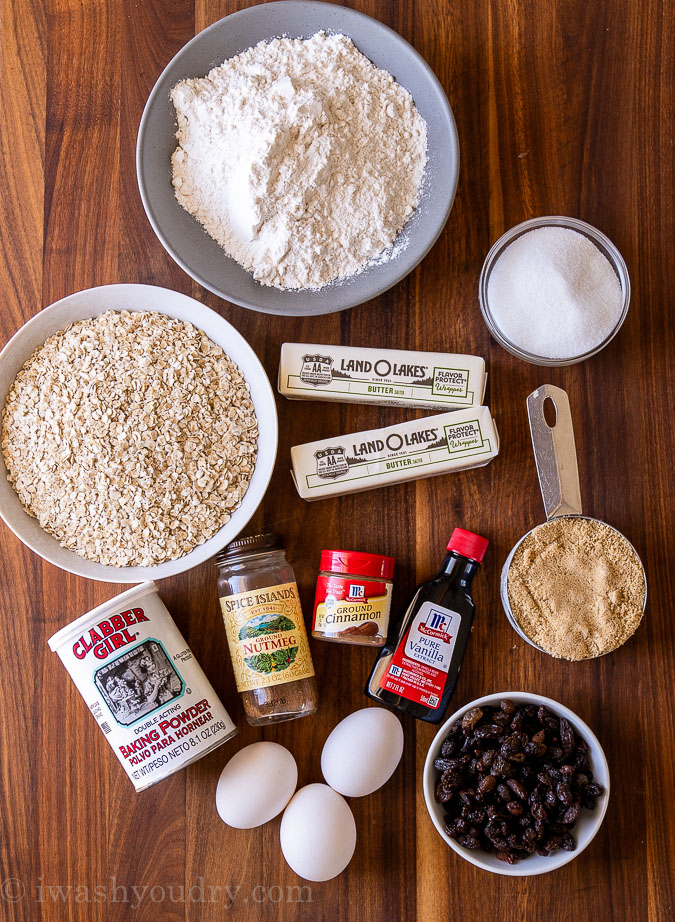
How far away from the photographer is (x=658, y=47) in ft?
3.39

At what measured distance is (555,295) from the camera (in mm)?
955

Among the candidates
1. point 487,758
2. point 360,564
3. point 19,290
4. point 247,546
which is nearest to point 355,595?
point 360,564

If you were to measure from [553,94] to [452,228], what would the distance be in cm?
25

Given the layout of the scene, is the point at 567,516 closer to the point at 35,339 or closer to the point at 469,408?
the point at 469,408

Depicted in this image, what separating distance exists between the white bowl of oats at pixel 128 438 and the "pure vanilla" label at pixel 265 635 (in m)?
0.09

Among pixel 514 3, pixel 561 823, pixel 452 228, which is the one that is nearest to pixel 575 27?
pixel 514 3

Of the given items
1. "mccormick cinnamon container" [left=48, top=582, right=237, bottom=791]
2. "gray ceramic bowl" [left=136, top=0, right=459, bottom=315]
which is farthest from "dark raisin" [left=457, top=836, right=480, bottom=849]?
"gray ceramic bowl" [left=136, top=0, right=459, bottom=315]

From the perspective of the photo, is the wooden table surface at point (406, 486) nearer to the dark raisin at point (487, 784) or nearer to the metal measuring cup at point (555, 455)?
the metal measuring cup at point (555, 455)

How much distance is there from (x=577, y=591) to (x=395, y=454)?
309 mm

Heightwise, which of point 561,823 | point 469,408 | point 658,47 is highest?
point 658,47

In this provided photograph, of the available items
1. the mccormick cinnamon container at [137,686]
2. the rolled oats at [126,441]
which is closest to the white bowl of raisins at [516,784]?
the mccormick cinnamon container at [137,686]

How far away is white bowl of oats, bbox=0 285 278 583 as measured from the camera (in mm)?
898

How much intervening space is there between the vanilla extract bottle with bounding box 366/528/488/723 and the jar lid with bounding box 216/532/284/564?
0.22 meters

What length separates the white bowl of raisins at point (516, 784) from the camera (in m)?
0.89
